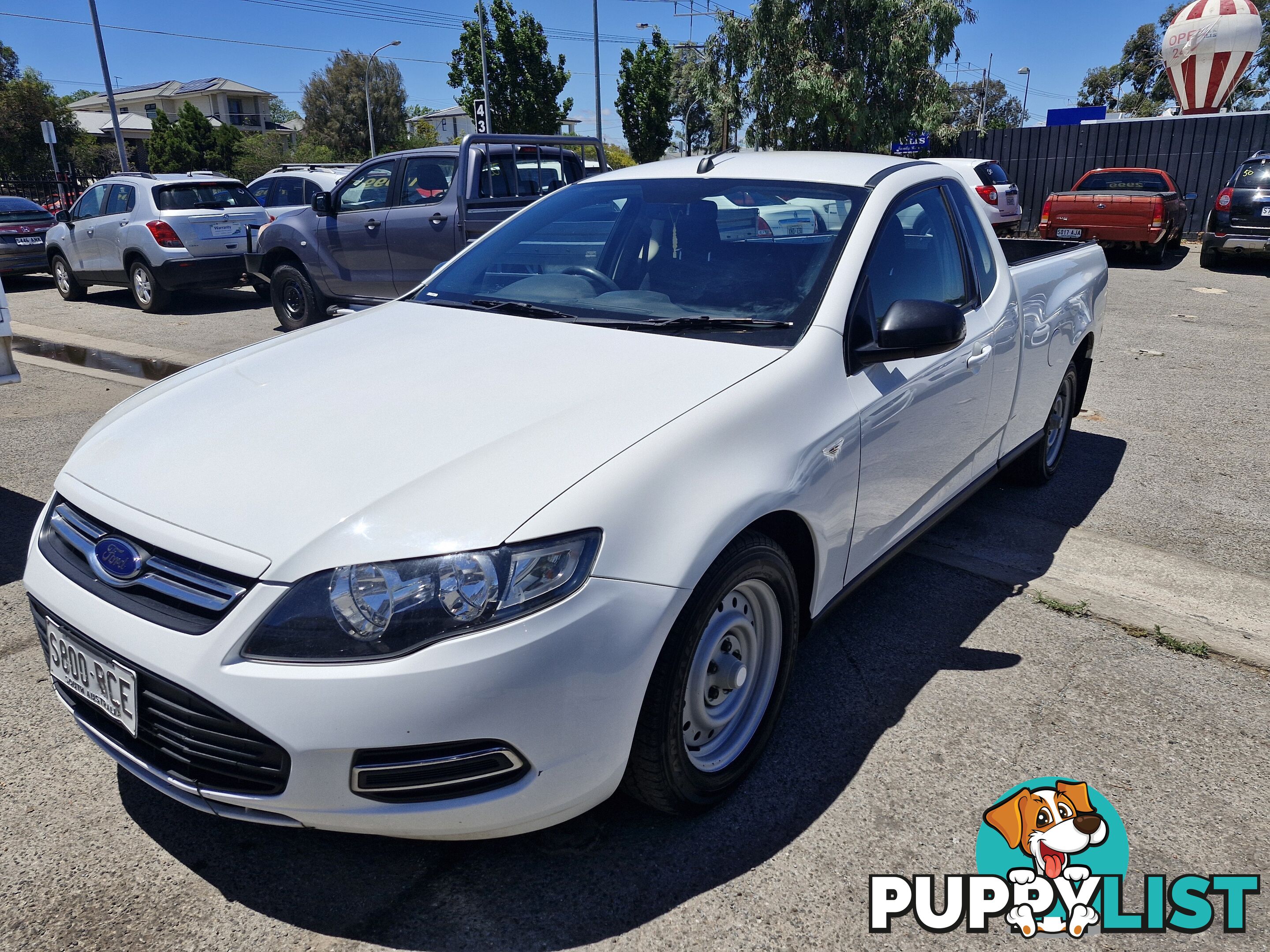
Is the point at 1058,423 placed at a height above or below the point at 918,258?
below

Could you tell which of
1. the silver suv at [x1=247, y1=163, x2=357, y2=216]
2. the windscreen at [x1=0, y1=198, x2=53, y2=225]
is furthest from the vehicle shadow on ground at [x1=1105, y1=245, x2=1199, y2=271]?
the windscreen at [x1=0, y1=198, x2=53, y2=225]

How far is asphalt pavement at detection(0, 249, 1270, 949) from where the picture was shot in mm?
2115

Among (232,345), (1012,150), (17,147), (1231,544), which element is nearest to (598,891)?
(1231,544)

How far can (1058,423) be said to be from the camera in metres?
5.12

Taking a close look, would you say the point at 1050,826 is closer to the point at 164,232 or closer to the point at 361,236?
the point at 361,236

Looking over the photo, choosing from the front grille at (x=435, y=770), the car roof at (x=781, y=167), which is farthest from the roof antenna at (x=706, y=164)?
the front grille at (x=435, y=770)

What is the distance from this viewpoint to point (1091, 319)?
5176 millimetres

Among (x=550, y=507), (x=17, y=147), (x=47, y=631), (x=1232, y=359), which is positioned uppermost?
(x=17, y=147)

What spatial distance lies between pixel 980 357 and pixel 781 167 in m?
1.04

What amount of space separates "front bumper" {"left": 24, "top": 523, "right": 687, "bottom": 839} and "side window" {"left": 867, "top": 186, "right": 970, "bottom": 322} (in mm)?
1554

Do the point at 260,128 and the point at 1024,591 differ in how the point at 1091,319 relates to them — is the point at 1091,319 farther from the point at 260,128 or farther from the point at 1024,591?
the point at 260,128

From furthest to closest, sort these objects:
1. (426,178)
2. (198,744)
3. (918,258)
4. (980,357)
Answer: (426,178) → (980,357) → (918,258) → (198,744)

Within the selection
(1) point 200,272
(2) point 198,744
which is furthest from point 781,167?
(1) point 200,272

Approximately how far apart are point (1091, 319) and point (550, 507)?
171 inches
